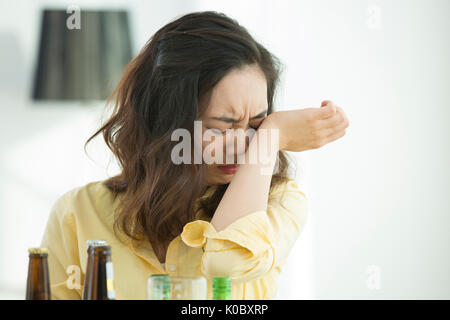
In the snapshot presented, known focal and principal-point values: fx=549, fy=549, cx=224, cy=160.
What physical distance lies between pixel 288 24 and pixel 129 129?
102cm

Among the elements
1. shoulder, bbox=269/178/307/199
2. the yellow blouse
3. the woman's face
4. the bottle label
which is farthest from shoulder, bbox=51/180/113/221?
the bottle label

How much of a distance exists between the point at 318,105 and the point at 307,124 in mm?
846

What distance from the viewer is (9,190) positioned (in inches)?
109

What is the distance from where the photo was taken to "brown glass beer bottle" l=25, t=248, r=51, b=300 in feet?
2.64

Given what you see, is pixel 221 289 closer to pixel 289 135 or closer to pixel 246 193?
pixel 246 193

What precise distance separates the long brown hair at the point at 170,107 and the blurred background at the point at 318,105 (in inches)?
22.1

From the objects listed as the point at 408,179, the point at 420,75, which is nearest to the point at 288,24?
the point at 420,75

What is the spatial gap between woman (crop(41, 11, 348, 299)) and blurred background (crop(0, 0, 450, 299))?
550 millimetres

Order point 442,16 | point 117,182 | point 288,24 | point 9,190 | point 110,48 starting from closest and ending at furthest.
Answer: point 117,182 → point 442,16 → point 288,24 → point 110,48 → point 9,190

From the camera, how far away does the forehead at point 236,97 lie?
44.6 inches

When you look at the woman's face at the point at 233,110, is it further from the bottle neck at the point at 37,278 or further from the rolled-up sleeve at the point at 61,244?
the bottle neck at the point at 37,278

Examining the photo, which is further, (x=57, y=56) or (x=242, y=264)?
(x=57, y=56)

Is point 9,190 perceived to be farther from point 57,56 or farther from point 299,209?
point 299,209

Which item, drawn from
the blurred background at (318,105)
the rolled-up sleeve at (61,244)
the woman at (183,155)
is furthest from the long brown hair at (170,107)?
the blurred background at (318,105)
